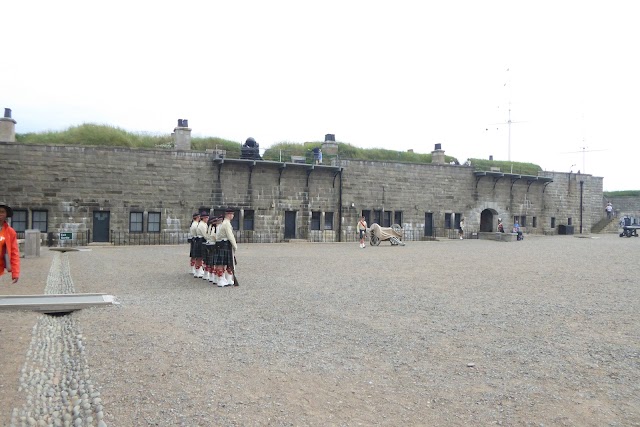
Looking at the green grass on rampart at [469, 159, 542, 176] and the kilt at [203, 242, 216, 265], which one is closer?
the kilt at [203, 242, 216, 265]

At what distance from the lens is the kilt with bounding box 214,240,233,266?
35.2ft

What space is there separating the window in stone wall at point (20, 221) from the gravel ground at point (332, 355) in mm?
12371

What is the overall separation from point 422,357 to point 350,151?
27.0 metres

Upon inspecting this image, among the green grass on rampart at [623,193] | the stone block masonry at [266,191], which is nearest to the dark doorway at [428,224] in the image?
the stone block masonry at [266,191]

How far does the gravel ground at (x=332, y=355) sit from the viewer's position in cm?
→ 405

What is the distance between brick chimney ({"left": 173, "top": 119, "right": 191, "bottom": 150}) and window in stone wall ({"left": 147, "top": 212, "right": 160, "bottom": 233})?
3.44 meters

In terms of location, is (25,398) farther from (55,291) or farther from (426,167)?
(426,167)

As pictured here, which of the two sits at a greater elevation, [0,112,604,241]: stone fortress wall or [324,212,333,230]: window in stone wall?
[0,112,604,241]: stone fortress wall

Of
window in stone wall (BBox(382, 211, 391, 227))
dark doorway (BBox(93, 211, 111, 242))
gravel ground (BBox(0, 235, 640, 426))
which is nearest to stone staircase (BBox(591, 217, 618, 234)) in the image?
window in stone wall (BBox(382, 211, 391, 227))

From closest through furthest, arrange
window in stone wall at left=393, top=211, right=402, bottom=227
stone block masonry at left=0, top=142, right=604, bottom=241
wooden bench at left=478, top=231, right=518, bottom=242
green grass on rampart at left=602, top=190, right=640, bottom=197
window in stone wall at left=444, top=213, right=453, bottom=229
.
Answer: stone block masonry at left=0, top=142, right=604, bottom=241 < wooden bench at left=478, top=231, right=518, bottom=242 < window in stone wall at left=393, top=211, right=402, bottom=227 < window in stone wall at left=444, top=213, right=453, bottom=229 < green grass on rampart at left=602, top=190, right=640, bottom=197

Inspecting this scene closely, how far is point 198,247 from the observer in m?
12.2

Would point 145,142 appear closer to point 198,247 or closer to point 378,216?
point 378,216

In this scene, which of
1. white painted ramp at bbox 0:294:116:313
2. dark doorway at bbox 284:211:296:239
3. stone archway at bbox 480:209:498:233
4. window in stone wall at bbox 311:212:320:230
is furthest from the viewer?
stone archway at bbox 480:209:498:233

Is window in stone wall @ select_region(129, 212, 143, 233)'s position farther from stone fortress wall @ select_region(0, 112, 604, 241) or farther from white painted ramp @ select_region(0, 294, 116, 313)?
white painted ramp @ select_region(0, 294, 116, 313)
